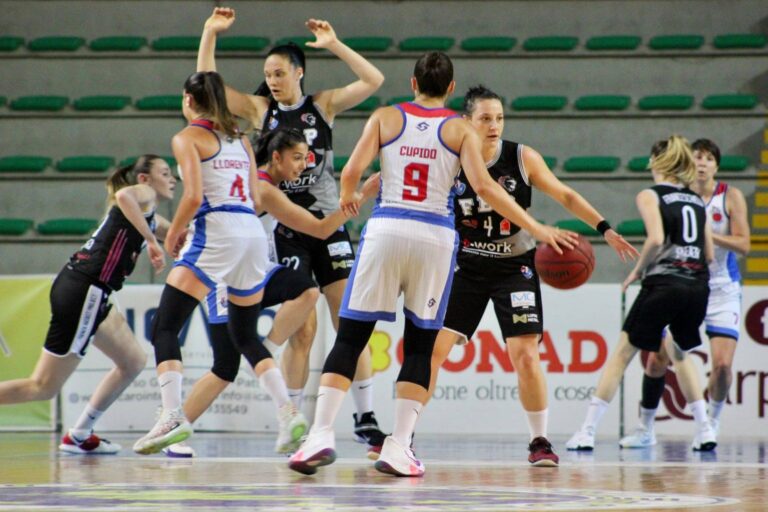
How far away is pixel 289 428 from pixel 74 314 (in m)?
1.78

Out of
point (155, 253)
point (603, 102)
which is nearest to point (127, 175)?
point (155, 253)

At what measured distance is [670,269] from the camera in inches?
292

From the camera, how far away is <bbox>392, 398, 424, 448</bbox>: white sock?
4.88 m

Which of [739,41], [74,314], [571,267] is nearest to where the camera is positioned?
[571,267]

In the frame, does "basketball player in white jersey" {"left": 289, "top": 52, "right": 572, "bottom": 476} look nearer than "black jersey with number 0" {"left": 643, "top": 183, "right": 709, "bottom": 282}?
Yes

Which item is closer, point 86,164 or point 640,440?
point 640,440

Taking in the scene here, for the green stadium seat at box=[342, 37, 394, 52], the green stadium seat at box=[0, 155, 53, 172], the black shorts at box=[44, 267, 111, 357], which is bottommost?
the black shorts at box=[44, 267, 111, 357]

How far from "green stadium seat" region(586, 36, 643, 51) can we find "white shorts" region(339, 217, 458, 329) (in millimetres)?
9626

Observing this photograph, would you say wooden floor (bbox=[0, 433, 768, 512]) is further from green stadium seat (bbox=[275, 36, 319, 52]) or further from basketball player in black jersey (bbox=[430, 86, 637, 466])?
green stadium seat (bbox=[275, 36, 319, 52])

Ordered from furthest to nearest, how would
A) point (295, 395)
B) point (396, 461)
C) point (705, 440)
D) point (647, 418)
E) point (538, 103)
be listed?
point (538, 103) → point (647, 418) → point (705, 440) → point (295, 395) → point (396, 461)

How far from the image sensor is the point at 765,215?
12.8 m

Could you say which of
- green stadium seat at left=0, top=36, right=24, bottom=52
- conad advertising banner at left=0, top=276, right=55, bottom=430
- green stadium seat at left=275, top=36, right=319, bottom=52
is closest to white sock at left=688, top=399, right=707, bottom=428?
conad advertising banner at left=0, top=276, right=55, bottom=430

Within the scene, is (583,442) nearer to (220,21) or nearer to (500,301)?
(500,301)

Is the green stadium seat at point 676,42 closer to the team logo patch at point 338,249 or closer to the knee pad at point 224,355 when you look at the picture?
the team logo patch at point 338,249
